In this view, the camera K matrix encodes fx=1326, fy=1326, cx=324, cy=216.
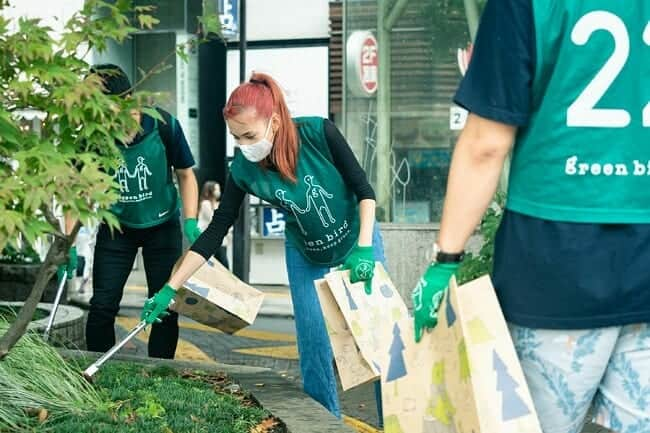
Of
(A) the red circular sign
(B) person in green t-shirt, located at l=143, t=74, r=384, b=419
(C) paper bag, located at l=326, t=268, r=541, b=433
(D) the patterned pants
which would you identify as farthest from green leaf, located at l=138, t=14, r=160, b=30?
(A) the red circular sign

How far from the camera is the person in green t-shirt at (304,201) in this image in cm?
520

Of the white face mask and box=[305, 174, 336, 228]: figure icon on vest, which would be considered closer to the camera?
the white face mask

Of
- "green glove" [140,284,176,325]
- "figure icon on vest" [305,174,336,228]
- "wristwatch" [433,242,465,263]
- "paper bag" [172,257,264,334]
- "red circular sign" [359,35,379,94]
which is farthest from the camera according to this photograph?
"red circular sign" [359,35,379,94]

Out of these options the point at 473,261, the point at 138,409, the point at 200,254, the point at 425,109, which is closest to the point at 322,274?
→ the point at 200,254

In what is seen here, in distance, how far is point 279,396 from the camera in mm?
5238

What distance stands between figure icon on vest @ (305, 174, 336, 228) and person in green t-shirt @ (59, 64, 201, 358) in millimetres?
1271

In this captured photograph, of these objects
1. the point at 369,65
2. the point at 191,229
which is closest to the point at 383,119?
the point at 369,65

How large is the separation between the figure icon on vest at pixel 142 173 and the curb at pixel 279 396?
83cm

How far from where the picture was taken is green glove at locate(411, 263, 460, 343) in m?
3.02

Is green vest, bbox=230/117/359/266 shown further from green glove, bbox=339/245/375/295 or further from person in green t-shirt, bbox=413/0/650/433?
person in green t-shirt, bbox=413/0/650/433

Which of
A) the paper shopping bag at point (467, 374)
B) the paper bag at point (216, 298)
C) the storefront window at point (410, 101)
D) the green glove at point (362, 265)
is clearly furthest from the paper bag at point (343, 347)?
the storefront window at point (410, 101)

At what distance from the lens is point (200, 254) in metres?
5.36

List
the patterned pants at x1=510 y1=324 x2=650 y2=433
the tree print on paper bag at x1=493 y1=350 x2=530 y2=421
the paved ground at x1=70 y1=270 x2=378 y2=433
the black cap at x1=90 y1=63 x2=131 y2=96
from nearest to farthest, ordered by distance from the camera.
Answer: the tree print on paper bag at x1=493 y1=350 x2=530 y2=421, the patterned pants at x1=510 y1=324 x2=650 y2=433, the black cap at x1=90 y1=63 x2=131 y2=96, the paved ground at x1=70 y1=270 x2=378 y2=433

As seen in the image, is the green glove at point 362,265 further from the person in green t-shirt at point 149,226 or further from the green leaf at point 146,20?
the person in green t-shirt at point 149,226
